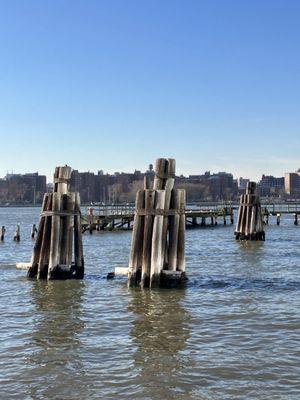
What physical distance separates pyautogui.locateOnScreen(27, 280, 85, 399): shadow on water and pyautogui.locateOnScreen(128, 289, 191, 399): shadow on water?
1.29 metres

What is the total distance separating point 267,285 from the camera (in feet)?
70.3

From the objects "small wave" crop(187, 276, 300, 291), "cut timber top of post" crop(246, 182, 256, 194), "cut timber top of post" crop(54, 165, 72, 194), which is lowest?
"small wave" crop(187, 276, 300, 291)

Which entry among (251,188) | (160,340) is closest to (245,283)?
(160,340)

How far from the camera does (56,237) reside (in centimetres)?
2077

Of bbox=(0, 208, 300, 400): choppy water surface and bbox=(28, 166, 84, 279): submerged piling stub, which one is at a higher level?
bbox=(28, 166, 84, 279): submerged piling stub

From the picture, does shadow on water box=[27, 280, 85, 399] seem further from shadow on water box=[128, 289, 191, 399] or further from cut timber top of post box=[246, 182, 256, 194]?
cut timber top of post box=[246, 182, 256, 194]

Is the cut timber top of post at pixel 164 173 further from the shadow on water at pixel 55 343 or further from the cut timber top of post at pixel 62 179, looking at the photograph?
the shadow on water at pixel 55 343

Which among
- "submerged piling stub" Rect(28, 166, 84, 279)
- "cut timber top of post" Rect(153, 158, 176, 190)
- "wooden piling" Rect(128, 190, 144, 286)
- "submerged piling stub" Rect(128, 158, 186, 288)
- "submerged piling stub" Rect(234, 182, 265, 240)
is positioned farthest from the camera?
"submerged piling stub" Rect(234, 182, 265, 240)

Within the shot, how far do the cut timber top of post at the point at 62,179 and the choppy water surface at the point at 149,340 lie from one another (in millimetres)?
3728

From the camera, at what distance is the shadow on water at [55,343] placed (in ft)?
32.0

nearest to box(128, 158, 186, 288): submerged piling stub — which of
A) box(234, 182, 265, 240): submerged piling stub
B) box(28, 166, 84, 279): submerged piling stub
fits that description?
box(28, 166, 84, 279): submerged piling stub

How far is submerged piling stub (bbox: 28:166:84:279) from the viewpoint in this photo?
2089 cm

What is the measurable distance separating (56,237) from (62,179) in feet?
8.70

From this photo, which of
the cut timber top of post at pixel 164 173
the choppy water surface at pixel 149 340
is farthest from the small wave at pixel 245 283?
the cut timber top of post at pixel 164 173
